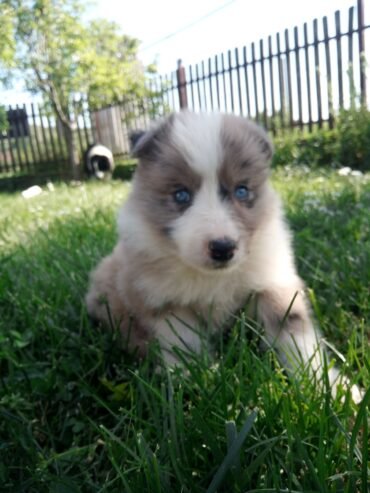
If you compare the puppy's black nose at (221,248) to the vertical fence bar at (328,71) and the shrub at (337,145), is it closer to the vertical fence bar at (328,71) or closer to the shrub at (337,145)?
the shrub at (337,145)

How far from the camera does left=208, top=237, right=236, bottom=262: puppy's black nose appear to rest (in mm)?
1944

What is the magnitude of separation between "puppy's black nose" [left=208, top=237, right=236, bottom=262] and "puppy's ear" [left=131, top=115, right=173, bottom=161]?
663 millimetres

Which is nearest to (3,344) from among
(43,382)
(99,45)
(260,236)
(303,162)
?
(43,382)

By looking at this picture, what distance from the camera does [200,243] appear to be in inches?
78.1

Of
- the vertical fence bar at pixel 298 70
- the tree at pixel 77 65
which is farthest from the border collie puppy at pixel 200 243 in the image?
the vertical fence bar at pixel 298 70

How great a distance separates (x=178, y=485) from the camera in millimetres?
1274

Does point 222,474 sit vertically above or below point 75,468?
above

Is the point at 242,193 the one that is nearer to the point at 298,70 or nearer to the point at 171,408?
the point at 171,408

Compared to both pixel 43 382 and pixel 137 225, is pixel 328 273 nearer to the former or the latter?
pixel 137 225

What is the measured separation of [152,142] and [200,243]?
2.30 ft

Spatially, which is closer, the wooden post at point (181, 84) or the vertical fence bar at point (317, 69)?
the vertical fence bar at point (317, 69)

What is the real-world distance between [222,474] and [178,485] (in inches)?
7.3

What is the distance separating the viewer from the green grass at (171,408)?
1243 millimetres

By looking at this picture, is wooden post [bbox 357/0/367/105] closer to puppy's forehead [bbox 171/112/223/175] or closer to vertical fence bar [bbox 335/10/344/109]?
vertical fence bar [bbox 335/10/344/109]
